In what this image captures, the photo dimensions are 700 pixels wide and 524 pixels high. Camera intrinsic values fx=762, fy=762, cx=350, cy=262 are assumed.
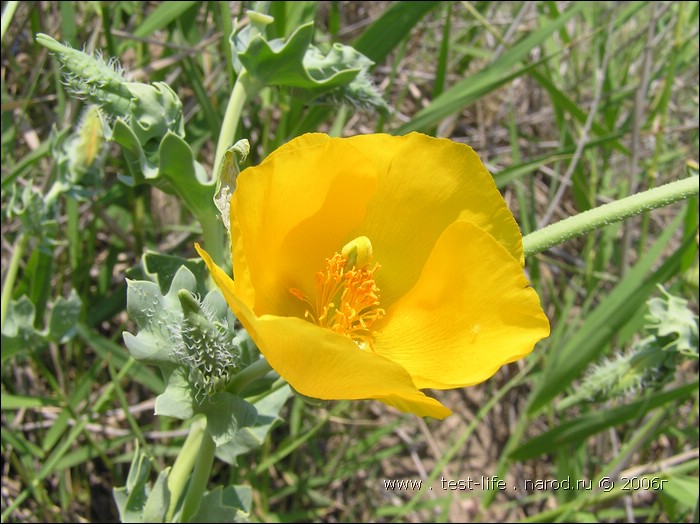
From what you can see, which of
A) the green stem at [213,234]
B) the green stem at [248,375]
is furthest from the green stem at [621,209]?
the green stem at [213,234]

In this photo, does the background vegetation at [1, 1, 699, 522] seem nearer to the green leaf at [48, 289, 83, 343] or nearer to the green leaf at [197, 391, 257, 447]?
the green leaf at [48, 289, 83, 343]

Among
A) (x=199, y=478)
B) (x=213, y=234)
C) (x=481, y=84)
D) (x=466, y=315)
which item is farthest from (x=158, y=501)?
(x=481, y=84)

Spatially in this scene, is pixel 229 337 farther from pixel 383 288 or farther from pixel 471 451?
pixel 471 451

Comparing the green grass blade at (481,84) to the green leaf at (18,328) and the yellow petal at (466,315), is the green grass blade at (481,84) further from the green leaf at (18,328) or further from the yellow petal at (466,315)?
the green leaf at (18,328)

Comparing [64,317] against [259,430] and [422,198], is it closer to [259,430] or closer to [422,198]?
[259,430]

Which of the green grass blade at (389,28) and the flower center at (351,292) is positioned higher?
the green grass blade at (389,28)
